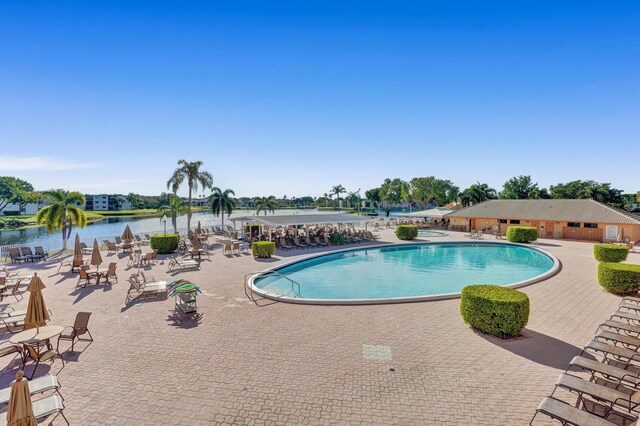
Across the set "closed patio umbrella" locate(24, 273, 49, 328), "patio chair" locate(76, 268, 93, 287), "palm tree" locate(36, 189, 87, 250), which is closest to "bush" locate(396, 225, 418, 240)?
"patio chair" locate(76, 268, 93, 287)

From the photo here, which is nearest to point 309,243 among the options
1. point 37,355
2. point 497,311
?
point 497,311

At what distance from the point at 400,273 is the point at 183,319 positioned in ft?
40.6

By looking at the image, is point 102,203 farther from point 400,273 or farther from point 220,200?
point 400,273

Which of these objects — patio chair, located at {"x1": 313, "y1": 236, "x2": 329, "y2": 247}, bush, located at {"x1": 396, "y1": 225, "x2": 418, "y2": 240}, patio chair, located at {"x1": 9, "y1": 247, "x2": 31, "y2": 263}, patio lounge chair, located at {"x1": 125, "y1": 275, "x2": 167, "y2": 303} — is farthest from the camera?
bush, located at {"x1": 396, "y1": 225, "x2": 418, "y2": 240}

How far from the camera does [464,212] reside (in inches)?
1499

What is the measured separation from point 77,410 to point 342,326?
593cm

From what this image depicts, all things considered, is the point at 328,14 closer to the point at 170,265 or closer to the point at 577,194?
the point at 170,265

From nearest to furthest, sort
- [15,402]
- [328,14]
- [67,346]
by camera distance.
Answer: [15,402], [67,346], [328,14]

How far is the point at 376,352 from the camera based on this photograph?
7285mm

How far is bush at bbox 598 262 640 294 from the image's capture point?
1188 cm

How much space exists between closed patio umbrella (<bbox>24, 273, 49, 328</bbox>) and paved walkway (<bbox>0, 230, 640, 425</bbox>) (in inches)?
34.2

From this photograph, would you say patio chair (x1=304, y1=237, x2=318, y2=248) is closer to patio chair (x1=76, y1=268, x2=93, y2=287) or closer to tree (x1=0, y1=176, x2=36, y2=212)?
patio chair (x1=76, y1=268, x2=93, y2=287)

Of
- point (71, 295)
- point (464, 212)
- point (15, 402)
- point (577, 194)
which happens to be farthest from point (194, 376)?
point (577, 194)

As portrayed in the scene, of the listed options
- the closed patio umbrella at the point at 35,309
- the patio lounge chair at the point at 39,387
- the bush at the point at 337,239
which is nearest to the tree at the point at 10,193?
the bush at the point at 337,239
